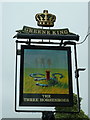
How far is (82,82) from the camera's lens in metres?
3.73

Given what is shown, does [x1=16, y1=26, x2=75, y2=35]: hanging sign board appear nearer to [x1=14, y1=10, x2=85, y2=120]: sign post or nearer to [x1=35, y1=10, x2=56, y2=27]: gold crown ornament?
[x1=14, y1=10, x2=85, y2=120]: sign post

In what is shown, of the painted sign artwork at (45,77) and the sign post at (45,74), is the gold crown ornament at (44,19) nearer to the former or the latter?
the sign post at (45,74)

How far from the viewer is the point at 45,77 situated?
7.25ft

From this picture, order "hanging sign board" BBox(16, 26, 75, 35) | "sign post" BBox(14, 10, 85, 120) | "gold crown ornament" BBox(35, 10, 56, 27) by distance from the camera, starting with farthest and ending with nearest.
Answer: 1. "gold crown ornament" BBox(35, 10, 56, 27)
2. "hanging sign board" BBox(16, 26, 75, 35)
3. "sign post" BBox(14, 10, 85, 120)

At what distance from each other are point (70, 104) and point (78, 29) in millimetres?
1728

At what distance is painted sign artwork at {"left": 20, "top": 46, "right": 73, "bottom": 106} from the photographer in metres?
2.18

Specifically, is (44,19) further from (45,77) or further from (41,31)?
(45,77)

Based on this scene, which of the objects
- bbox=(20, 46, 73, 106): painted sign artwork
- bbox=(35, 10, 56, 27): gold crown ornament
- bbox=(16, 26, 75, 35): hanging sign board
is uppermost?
bbox=(35, 10, 56, 27): gold crown ornament

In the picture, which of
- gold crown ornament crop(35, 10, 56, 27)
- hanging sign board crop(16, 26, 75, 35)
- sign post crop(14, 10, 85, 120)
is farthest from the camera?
gold crown ornament crop(35, 10, 56, 27)

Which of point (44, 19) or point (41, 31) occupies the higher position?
point (44, 19)

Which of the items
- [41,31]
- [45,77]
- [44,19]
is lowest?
Result: [45,77]

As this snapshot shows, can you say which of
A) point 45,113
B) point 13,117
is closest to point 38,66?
point 45,113

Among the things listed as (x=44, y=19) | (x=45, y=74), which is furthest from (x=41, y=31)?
(x=45, y=74)

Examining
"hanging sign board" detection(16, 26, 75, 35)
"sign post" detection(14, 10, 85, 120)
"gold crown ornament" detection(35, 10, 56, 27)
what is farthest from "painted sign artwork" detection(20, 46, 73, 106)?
"gold crown ornament" detection(35, 10, 56, 27)
